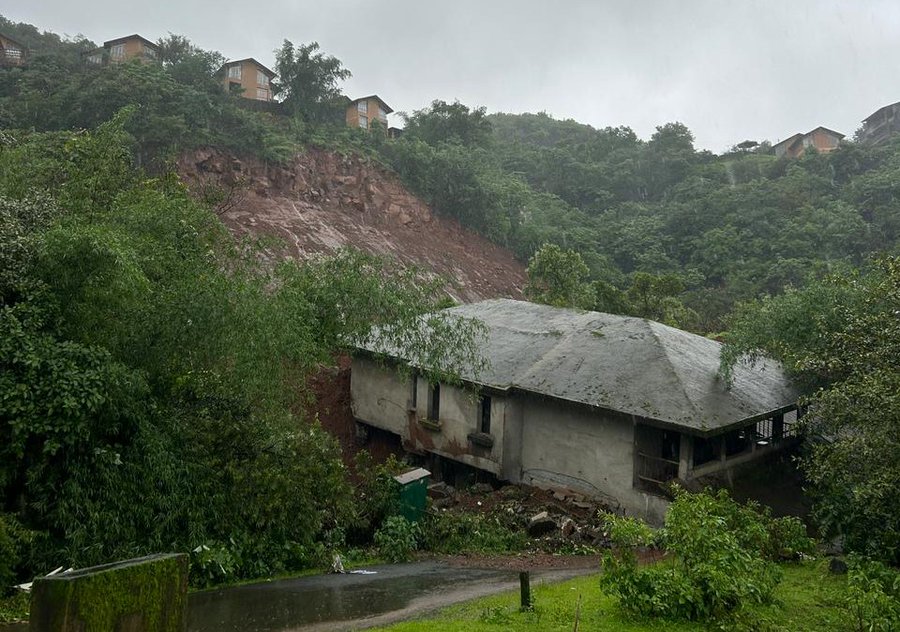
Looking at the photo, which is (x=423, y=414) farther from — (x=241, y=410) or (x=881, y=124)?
(x=881, y=124)

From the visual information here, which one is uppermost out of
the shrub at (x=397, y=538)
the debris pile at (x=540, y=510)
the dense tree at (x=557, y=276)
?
the dense tree at (x=557, y=276)

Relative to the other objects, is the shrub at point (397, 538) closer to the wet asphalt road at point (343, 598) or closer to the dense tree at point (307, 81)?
the wet asphalt road at point (343, 598)

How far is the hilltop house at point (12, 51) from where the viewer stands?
133ft

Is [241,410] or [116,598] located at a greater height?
[116,598]

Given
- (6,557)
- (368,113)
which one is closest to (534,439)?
(6,557)

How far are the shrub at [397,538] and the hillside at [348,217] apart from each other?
23.4 meters

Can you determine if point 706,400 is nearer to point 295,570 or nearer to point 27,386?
point 295,570

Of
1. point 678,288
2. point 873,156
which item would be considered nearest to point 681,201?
point 873,156

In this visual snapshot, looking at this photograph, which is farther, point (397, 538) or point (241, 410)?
point (397, 538)

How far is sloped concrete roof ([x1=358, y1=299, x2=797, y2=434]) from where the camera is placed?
14664 mm

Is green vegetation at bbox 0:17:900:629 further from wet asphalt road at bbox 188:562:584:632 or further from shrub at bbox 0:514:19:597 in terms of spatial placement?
wet asphalt road at bbox 188:562:584:632

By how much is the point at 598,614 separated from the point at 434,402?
10924 millimetres

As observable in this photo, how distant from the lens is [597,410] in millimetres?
15359

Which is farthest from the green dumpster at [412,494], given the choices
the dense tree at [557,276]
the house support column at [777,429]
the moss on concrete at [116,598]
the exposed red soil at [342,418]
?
the dense tree at [557,276]
